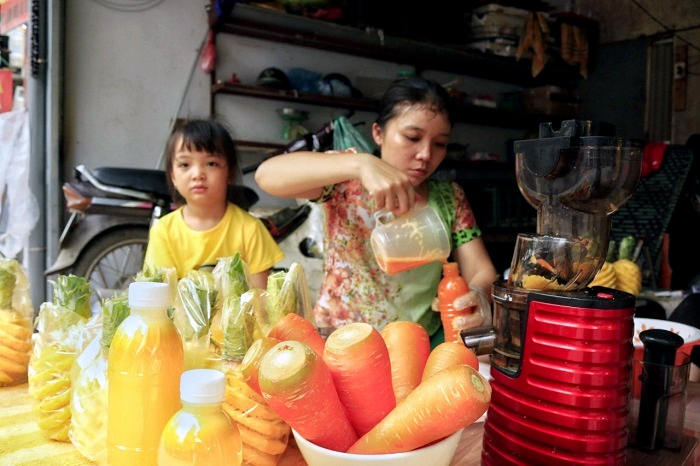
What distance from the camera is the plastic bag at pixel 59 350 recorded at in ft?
2.68

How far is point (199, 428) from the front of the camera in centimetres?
54

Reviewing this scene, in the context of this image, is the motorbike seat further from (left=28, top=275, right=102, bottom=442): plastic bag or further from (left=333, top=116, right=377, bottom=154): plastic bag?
(left=28, top=275, right=102, bottom=442): plastic bag

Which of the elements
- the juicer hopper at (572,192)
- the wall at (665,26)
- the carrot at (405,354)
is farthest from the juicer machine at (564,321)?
the wall at (665,26)

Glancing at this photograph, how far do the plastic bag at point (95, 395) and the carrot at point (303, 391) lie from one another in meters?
0.27

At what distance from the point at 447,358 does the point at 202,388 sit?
0.33 metres

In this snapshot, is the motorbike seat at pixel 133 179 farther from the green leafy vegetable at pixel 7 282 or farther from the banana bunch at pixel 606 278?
Result: the banana bunch at pixel 606 278

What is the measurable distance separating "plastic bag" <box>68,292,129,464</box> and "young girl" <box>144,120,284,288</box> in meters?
1.04

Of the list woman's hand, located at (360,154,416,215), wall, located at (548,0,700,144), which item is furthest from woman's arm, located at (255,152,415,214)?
wall, located at (548,0,700,144)

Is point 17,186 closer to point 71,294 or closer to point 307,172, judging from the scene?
point 307,172

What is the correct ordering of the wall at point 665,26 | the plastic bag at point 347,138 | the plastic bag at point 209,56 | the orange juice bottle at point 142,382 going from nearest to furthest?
the orange juice bottle at point 142,382, the plastic bag at point 347,138, the plastic bag at point 209,56, the wall at point 665,26

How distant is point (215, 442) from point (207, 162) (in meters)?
1.47

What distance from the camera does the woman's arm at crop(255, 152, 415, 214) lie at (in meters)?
1.18

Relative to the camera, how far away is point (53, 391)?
0.84m

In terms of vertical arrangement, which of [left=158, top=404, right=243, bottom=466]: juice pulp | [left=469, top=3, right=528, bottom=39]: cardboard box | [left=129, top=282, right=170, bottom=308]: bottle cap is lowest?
[left=158, top=404, right=243, bottom=466]: juice pulp
